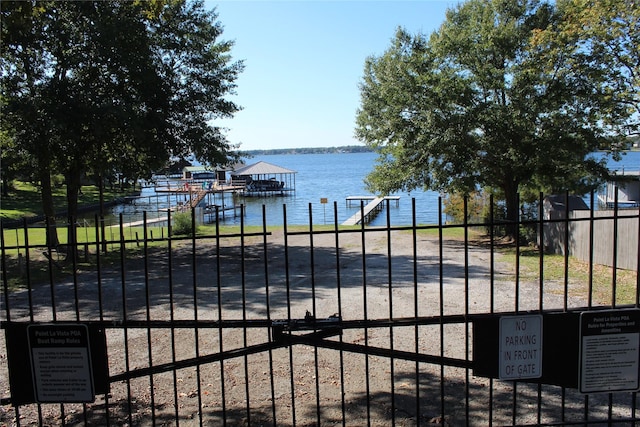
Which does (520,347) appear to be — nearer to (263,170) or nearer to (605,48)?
(605,48)

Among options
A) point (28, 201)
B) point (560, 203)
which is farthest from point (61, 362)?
point (28, 201)

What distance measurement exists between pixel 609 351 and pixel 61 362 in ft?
14.3

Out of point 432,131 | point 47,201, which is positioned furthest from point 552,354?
point 47,201

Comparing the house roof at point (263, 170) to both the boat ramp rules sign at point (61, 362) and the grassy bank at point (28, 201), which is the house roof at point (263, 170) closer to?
the grassy bank at point (28, 201)

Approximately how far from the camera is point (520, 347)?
401 centimetres

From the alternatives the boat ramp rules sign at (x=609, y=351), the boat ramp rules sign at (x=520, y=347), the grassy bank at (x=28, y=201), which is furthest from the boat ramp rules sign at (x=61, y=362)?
the grassy bank at (x=28, y=201)

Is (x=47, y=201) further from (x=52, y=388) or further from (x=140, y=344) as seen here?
(x=52, y=388)

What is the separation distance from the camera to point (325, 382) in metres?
6.47

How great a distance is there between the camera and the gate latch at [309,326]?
12.9 ft

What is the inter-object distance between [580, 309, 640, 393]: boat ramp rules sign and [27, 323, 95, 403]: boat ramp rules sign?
12.9 ft

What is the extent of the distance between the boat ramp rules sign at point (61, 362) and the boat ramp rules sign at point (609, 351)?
392cm

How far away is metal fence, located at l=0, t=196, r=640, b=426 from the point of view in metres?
4.01

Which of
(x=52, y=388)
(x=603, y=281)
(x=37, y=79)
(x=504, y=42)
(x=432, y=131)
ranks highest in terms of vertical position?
(x=504, y=42)

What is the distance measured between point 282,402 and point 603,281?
10.2 meters
